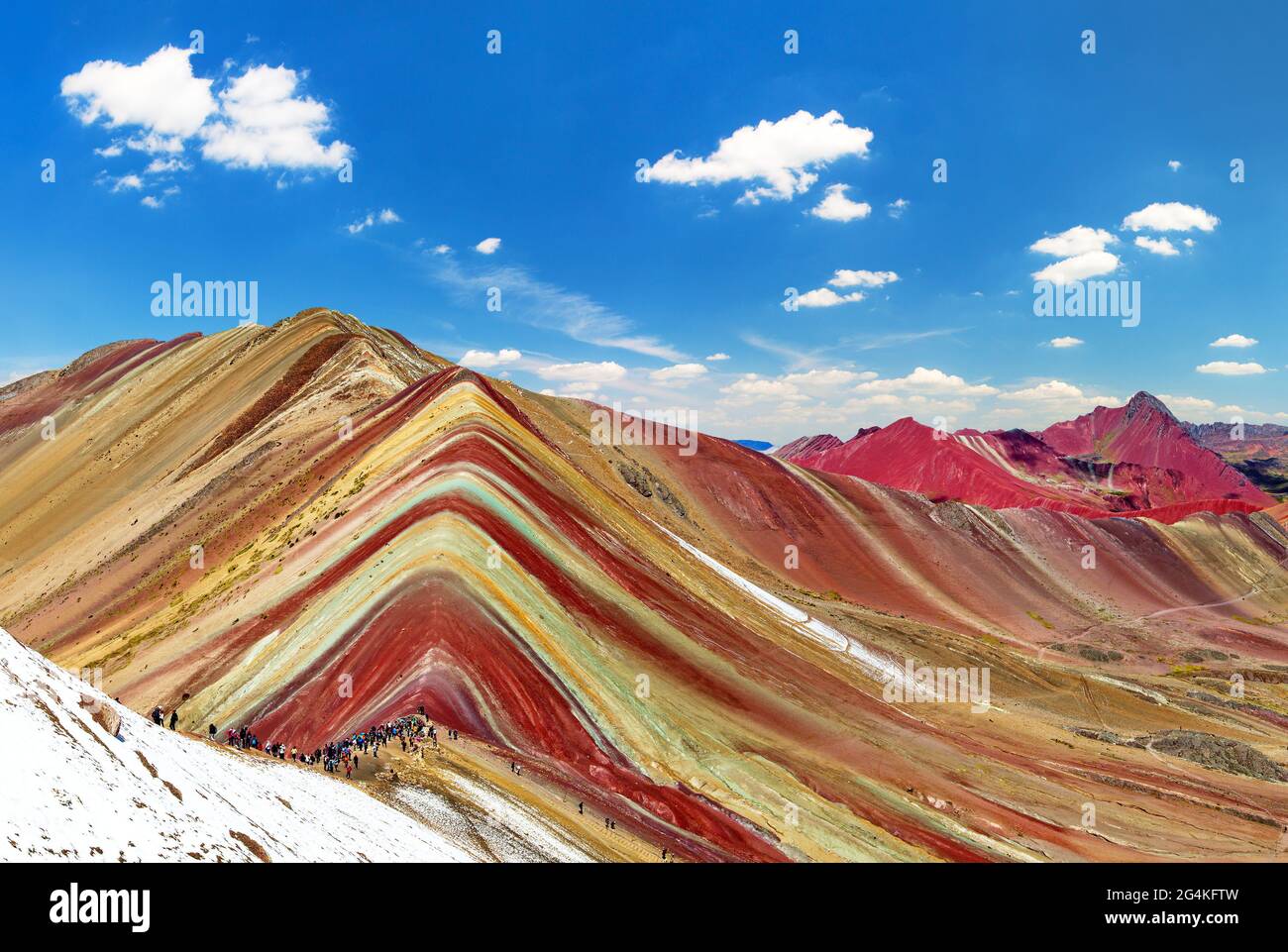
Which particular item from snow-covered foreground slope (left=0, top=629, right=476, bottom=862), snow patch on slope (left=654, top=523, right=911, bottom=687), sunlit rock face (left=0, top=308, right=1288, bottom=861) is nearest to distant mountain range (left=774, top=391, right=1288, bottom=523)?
sunlit rock face (left=0, top=308, right=1288, bottom=861)

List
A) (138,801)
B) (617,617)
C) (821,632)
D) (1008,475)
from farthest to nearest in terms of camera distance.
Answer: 1. (1008,475)
2. (821,632)
3. (617,617)
4. (138,801)

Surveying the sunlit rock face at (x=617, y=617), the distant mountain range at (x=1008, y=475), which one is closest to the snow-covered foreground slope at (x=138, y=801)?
the sunlit rock face at (x=617, y=617)

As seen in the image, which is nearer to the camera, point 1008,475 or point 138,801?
point 138,801

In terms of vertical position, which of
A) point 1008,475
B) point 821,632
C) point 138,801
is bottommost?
point 821,632

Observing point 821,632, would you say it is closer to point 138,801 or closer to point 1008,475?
point 138,801

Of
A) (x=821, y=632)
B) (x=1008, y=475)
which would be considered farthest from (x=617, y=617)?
(x=1008, y=475)

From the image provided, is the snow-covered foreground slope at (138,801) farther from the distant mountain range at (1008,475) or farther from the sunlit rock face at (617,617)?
the distant mountain range at (1008,475)

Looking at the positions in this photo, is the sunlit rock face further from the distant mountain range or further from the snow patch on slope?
the distant mountain range
